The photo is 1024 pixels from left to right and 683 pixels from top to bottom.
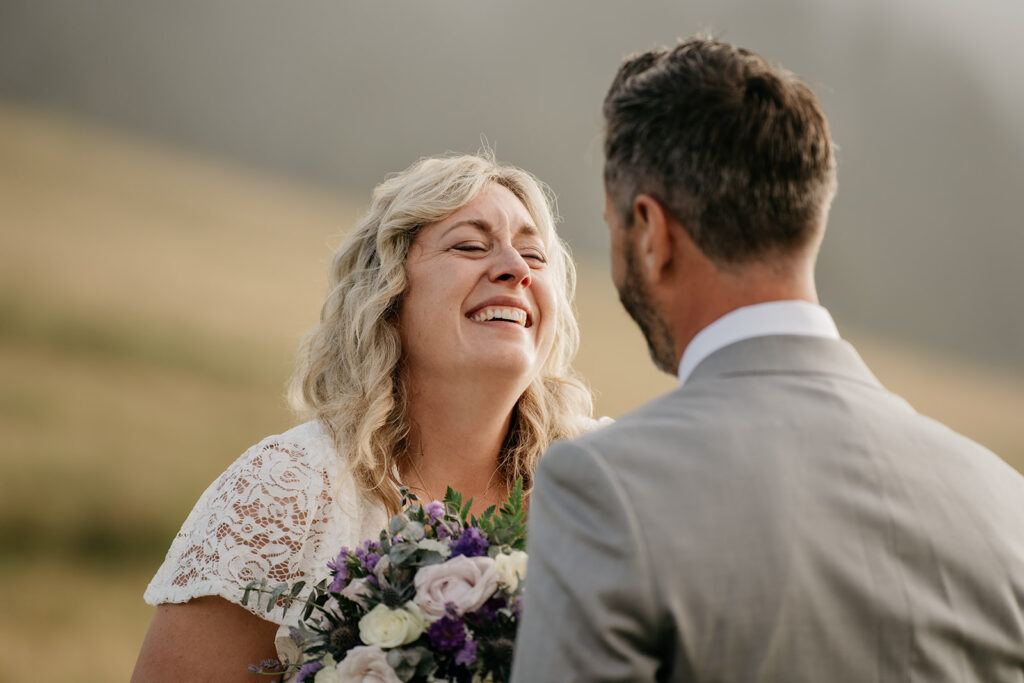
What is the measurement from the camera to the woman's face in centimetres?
226

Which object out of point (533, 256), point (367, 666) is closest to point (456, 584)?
point (367, 666)

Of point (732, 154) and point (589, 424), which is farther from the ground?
point (732, 154)

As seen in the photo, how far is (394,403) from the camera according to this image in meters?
2.34

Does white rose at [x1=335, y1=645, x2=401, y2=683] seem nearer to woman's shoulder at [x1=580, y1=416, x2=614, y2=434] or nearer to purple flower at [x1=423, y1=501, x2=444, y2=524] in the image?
purple flower at [x1=423, y1=501, x2=444, y2=524]

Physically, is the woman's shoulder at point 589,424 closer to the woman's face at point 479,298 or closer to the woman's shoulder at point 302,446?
the woman's face at point 479,298

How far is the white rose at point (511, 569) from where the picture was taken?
1.39m

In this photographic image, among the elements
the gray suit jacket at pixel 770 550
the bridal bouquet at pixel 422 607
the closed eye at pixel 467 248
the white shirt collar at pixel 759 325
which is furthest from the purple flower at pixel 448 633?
the closed eye at pixel 467 248

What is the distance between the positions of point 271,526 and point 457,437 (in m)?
0.56

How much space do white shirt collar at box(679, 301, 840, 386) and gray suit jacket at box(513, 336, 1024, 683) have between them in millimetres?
51

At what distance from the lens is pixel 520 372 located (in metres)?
2.26

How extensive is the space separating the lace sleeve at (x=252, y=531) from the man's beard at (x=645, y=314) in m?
1.03

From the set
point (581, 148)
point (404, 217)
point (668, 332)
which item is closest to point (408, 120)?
point (581, 148)

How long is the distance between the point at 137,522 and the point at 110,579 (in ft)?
0.88

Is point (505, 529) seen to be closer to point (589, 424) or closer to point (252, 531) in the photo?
point (252, 531)
